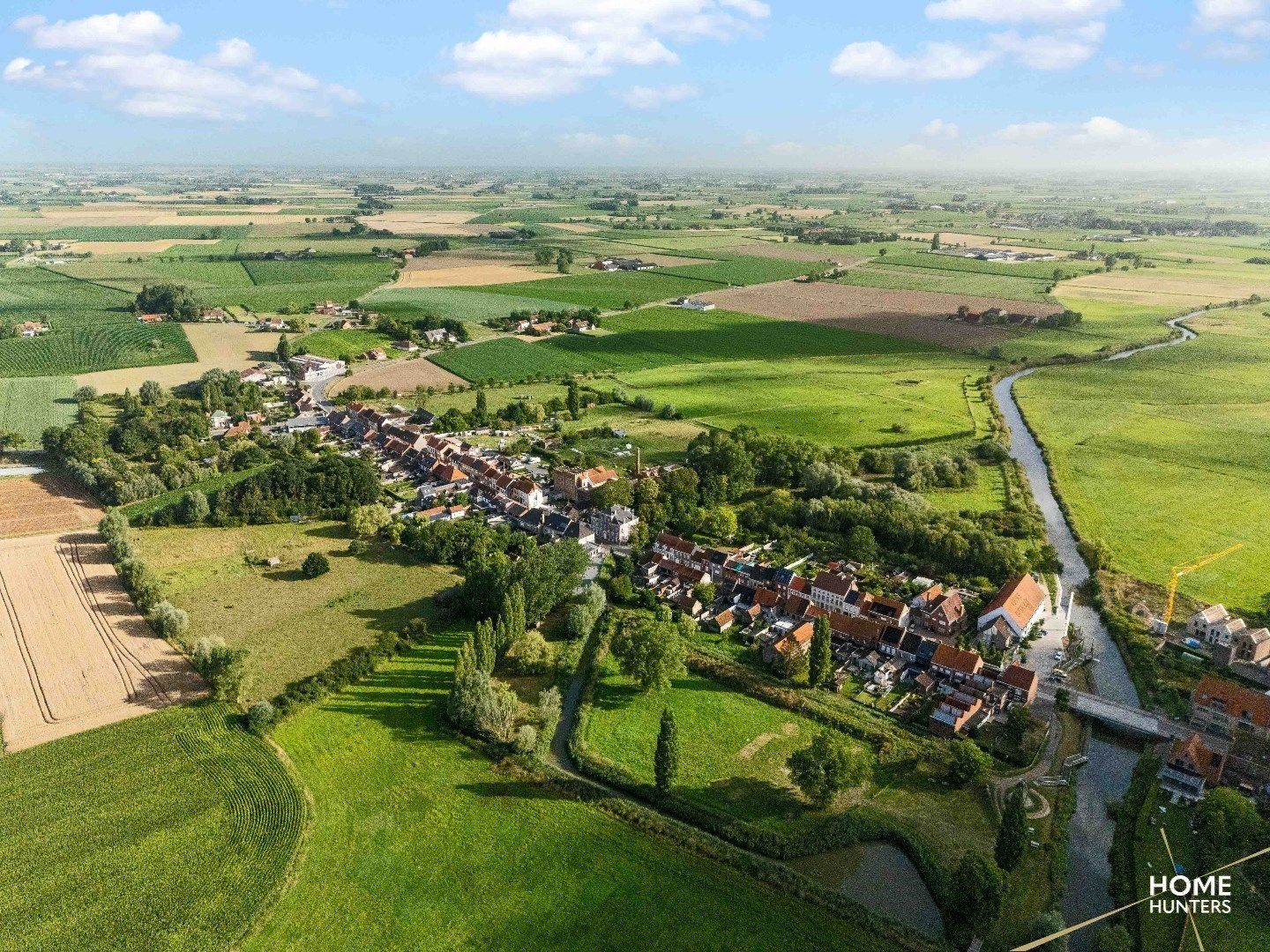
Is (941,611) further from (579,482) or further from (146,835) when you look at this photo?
(146,835)

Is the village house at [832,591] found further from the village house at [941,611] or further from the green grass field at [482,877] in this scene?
the green grass field at [482,877]

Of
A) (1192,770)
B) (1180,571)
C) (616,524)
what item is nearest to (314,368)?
(616,524)

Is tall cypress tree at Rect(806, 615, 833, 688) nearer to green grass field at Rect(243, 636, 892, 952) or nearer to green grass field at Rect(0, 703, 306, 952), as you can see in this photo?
green grass field at Rect(243, 636, 892, 952)

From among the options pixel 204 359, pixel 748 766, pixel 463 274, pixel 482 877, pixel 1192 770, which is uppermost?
pixel 463 274

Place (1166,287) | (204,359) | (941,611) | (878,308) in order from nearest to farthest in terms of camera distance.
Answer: (941,611) < (204,359) < (878,308) < (1166,287)

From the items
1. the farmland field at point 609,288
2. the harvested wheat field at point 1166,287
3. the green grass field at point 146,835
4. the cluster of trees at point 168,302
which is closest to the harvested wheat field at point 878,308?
the farmland field at point 609,288

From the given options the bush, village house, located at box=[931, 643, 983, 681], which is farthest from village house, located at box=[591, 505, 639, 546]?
village house, located at box=[931, 643, 983, 681]
